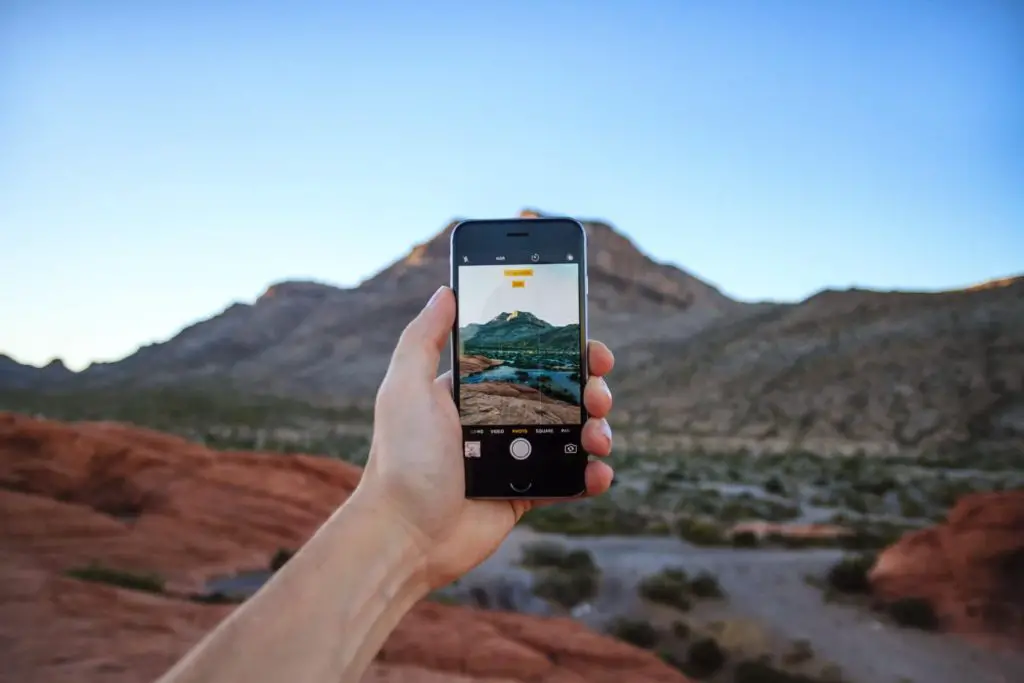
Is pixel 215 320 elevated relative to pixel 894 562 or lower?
elevated

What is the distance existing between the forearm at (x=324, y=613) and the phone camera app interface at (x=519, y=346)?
49cm

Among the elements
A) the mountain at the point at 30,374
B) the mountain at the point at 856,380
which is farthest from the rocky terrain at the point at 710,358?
the mountain at the point at 30,374

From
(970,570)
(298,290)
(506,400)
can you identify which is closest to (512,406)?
(506,400)

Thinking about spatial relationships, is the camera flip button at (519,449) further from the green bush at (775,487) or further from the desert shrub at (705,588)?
the green bush at (775,487)

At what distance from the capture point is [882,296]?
39969 millimetres

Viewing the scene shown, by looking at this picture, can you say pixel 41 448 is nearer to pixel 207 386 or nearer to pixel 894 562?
pixel 894 562

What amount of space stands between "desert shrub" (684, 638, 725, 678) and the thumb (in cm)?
568

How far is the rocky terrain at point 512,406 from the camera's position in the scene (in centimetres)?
220

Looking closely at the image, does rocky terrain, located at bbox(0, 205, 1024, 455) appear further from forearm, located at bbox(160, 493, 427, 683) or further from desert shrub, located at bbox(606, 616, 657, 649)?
forearm, located at bbox(160, 493, 427, 683)

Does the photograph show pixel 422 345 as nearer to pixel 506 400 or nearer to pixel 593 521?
pixel 506 400

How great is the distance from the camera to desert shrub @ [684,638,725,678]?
6.89 metres

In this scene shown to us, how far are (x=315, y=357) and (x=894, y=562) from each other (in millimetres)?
44338

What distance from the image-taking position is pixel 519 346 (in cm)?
226

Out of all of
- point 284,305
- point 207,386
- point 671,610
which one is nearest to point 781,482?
point 671,610
